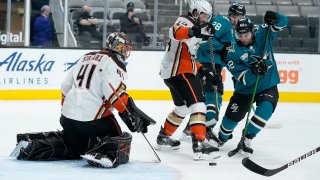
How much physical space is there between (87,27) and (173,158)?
4.78 metres

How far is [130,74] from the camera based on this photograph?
9039 mm

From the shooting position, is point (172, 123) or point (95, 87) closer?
point (95, 87)

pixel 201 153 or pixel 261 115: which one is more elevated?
pixel 261 115

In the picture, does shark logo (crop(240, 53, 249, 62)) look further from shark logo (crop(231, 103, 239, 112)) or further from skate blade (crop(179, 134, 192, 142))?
skate blade (crop(179, 134, 192, 142))

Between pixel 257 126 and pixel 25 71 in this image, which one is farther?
pixel 25 71

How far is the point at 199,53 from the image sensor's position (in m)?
5.86

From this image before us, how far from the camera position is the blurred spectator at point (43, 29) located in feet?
29.7

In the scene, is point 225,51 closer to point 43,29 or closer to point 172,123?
point 172,123

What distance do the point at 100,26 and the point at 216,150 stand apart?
473cm

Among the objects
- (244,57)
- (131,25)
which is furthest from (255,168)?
(131,25)

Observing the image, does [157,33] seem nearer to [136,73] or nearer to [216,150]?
[136,73]

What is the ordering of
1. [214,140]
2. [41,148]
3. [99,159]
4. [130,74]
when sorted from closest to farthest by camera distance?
[99,159] < [41,148] < [214,140] < [130,74]

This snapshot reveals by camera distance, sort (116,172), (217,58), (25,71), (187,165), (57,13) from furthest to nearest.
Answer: (57,13), (25,71), (217,58), (187,165), (116,172)

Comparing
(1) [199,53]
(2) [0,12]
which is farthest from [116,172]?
(2) [0,12]
